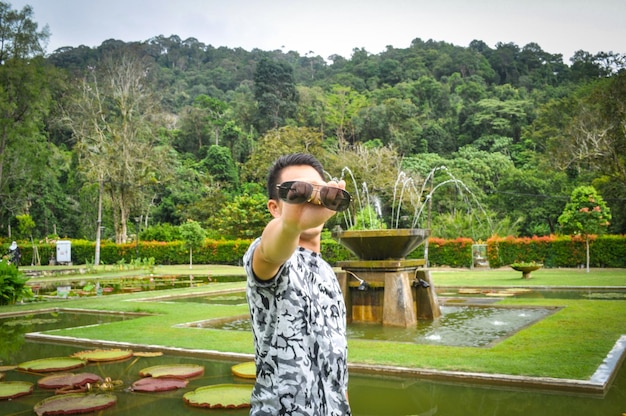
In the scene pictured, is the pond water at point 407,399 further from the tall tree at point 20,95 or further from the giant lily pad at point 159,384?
the tall tree at point 20,95

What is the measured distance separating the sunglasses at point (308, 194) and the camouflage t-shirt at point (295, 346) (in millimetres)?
342

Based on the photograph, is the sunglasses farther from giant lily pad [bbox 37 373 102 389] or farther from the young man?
giant lily pad [bbox 37 373 102 389]

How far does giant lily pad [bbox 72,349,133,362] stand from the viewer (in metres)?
6.77

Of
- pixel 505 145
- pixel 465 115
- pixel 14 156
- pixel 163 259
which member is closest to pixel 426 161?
pixel 505 145

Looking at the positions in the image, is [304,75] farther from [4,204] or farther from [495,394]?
[495,394]

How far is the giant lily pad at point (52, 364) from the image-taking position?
20.5 ft

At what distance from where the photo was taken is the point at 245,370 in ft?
19.2

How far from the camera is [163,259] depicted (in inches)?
1441

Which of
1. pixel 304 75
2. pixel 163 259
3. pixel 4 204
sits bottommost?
pixel 163 259

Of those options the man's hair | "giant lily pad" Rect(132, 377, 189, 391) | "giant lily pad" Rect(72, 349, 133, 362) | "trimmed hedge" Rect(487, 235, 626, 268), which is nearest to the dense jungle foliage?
"trimmed hedge" Rect(487, 235, 626, 268)

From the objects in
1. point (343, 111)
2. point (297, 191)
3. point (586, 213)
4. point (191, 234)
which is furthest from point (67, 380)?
point (343, 111)

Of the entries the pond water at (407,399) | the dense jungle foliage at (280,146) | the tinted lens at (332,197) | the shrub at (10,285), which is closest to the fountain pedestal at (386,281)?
the pond water at (407,399)

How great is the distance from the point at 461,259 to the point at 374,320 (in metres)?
20.3

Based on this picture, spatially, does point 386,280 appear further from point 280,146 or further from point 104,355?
point 280,146
